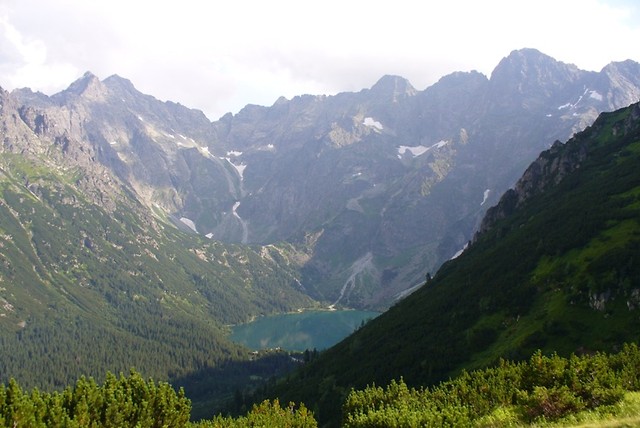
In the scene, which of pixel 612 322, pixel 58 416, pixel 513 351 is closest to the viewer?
pixel 58 416

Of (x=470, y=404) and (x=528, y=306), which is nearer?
(x=470, y=404)

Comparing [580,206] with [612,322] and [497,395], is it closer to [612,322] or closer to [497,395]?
[612,322]

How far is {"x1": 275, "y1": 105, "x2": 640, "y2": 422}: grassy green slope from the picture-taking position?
376 feet

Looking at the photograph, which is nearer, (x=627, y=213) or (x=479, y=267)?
(x=627, y=213)

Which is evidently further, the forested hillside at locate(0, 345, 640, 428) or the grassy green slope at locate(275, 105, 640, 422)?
the grassy green slope at locate(275, 105, 640, 422)

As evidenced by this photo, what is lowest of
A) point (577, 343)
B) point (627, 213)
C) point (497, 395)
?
point (577, 343)

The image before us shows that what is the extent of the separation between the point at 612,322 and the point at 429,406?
65013 millimetres

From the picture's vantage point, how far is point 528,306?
137000 millimetres

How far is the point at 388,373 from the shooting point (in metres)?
149

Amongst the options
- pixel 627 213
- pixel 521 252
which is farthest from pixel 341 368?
pixel 627 213

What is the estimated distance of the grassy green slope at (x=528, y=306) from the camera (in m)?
114

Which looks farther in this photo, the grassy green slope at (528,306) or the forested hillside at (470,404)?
the grassy green slope at (528,306)

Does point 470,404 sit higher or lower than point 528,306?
higher

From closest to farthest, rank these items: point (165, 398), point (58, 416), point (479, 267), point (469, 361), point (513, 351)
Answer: point (58, 416) < point (165, 398) < point (513, 351) < point (469, 361) < point (479, 267)
